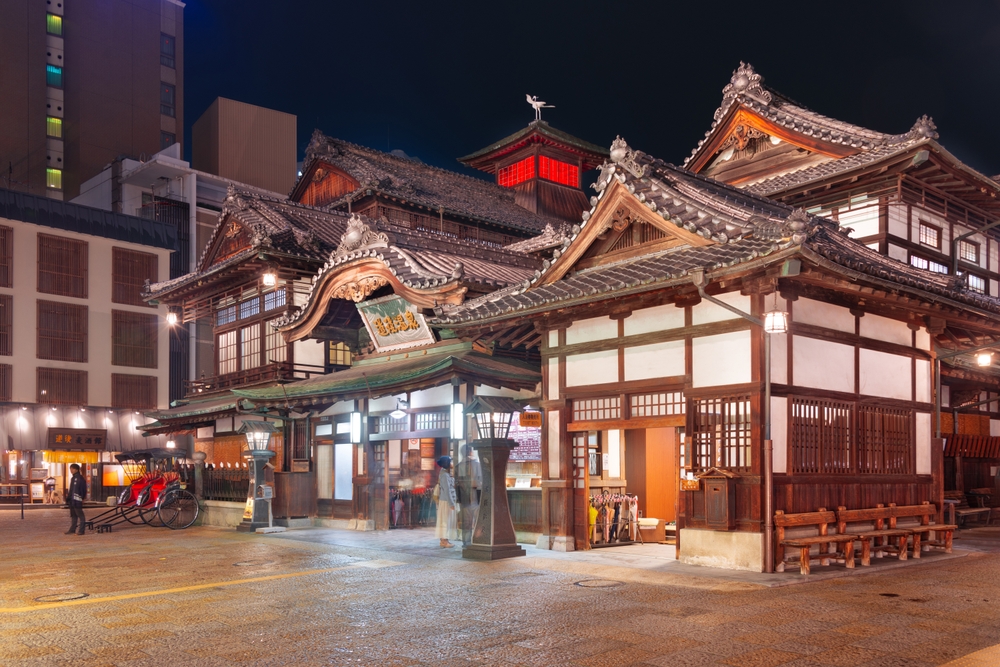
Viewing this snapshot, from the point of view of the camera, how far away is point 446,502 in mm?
19719

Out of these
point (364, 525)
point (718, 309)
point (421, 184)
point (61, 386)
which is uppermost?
point (421, 184)

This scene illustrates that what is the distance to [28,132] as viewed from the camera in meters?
69.1

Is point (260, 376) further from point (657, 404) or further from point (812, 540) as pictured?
point (812, 540)

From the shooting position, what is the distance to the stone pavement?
359 inches

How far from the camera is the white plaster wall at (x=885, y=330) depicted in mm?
17188

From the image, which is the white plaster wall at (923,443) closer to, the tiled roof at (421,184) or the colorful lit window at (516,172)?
the tiled roof at (421,184)

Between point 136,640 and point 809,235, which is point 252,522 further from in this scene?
point 809,235

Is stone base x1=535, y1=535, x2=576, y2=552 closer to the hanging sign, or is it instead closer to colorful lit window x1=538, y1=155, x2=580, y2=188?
the hanging sign

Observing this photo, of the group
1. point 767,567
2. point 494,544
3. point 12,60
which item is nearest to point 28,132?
point 12,60

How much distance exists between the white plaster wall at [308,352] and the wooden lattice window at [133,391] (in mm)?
30206

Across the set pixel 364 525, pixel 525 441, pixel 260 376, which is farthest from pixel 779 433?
pixel 260 376

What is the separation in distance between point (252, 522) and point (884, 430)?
16.6 m

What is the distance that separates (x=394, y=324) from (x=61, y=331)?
36.2 m

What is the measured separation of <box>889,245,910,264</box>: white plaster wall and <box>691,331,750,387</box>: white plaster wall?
8.70m
